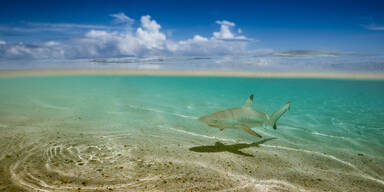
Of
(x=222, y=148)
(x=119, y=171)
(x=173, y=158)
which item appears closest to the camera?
(x=119, y=171)

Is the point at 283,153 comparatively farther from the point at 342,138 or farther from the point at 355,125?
the point at 355,125

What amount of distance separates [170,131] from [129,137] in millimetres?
1089

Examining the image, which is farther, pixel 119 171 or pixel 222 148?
pixel 222 148

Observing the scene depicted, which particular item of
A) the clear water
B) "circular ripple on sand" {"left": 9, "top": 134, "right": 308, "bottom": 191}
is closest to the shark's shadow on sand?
the clear water

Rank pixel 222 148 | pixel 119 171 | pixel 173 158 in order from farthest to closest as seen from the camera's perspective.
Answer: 1. pixel 222 148
2. pixel 173 158
3. pixel 119 171

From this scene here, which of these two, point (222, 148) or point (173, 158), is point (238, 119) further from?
point (173, 158)

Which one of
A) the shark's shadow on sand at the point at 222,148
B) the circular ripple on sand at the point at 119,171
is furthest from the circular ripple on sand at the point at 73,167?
the shark's shadow on sand at the point at 222,148

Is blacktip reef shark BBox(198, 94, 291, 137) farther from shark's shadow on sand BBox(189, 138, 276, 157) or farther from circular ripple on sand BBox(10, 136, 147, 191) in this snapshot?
circular ripple on sand BBox(10, 136, 147, 191)

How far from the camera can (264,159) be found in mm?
3434

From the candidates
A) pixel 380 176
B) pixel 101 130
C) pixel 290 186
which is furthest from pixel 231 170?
pixel 101 130

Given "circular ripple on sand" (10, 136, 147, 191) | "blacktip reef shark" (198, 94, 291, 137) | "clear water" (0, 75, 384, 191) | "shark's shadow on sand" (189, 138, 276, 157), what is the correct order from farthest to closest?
"shark's shadow on sand" (189, 138, 276, 157) < "blacktip reef shark" (198, 94, 291, 137) < "clear water" (0, 75, 384, 191) < "circular ripple on sand" (10, 136, 147, 191)

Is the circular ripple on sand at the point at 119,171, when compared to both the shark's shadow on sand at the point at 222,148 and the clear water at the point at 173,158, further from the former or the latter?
the shark's shadow on sand at the point at 222,148

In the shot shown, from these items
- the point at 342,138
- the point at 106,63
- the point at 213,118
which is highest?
the point at 106,63

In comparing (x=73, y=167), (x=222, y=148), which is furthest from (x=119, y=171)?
(x=222, y=148)
